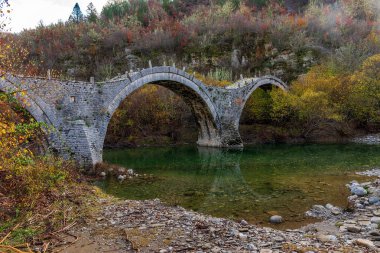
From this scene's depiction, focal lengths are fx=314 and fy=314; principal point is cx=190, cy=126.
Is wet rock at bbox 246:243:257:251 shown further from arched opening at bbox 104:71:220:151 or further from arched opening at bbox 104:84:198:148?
arched opening at bbox 104:84:198:148

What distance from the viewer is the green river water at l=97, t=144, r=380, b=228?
10.6m

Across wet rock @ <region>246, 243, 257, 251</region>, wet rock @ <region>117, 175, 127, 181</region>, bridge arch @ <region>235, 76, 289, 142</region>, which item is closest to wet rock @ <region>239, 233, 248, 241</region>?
wet rock @ <region>246, 243, 257, 251</region>

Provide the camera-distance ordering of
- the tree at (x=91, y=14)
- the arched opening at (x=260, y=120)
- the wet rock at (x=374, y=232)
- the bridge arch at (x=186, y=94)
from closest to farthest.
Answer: the wet rock at (x=374, y=232) → the bridge arch at (x=186, y=94) → the arched opening at (x=260, y=120) → the tree at (x=91, y=14)

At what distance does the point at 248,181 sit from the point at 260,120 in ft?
74.5

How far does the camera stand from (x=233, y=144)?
29297mm

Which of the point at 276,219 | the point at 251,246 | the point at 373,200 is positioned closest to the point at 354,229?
the point at 276,219

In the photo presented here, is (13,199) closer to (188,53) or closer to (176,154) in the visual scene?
(176,154)

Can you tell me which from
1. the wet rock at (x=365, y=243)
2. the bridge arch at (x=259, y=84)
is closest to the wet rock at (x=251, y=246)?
the wet rock at (x=365, y=243)

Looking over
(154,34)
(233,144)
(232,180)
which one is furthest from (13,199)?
(154,34)

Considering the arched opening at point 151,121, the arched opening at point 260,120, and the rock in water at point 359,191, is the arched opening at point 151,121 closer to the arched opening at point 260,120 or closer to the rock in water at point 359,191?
the arched opening at point 260,120

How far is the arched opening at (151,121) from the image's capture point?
31.5 m

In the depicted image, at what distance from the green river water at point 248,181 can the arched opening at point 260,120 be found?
7279mm

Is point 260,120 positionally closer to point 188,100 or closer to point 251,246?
point 188,100

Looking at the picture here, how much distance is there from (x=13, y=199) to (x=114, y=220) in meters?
2.49
